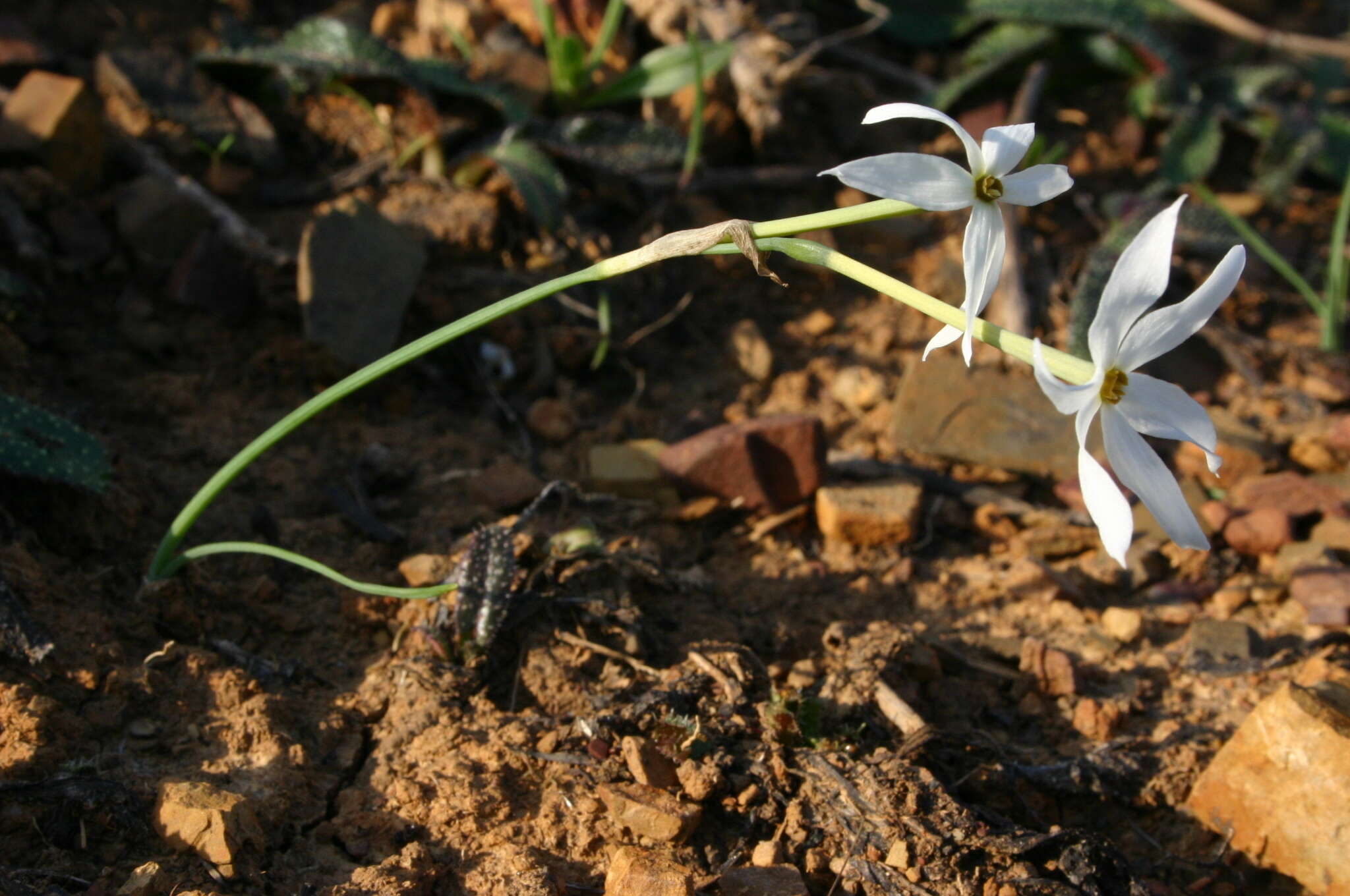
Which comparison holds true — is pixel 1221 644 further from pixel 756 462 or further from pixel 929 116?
pixel 929 116

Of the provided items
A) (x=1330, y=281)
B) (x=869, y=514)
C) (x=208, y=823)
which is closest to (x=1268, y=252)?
(x=1330, y=281)

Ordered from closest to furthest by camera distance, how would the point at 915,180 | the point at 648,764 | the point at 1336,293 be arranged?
the point at 915,180, the point at 648,764, the point at 1336,293

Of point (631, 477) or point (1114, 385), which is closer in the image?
point (1114, 385)

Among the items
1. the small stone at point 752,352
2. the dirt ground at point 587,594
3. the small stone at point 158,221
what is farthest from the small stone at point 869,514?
the small stone at point 158,221

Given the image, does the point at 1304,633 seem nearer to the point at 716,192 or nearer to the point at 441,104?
the point at 716,192

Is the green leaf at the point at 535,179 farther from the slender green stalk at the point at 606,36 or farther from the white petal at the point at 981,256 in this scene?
the white petal at the point at 981,256

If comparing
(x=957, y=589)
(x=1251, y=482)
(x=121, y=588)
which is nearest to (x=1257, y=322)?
(x=1251, y=482)
